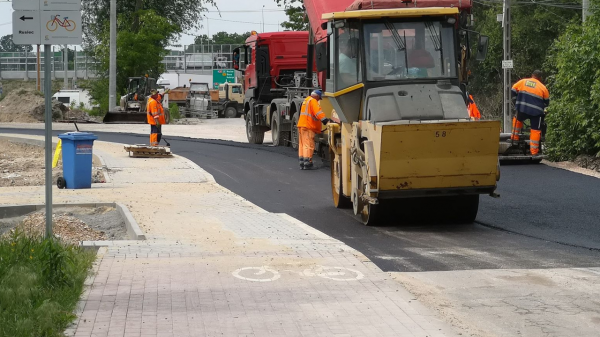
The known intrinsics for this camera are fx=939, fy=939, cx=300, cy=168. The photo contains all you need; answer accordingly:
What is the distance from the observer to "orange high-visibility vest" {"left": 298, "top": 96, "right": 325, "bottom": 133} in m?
19.5

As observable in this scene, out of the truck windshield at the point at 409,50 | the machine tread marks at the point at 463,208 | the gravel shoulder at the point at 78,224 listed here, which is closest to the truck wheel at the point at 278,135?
the gravel shoulder at the point at 78,224

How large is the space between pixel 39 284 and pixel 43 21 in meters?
3.03

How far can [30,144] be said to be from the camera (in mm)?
30797

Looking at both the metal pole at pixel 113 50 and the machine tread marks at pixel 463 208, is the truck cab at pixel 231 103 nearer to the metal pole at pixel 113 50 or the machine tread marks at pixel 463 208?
the metal pole at pixel 113 50

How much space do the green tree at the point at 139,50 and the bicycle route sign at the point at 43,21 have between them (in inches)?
1575

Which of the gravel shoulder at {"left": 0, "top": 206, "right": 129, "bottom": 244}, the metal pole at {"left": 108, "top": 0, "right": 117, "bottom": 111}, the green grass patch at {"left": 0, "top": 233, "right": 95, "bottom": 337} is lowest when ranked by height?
the gravel shoulder at {"left": 0, "top": 206, "right": 129, "bottom": 244}

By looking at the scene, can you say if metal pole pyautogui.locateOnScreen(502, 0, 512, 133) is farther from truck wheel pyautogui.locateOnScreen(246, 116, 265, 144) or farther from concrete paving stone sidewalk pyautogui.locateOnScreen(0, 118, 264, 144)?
concrete paving stone sidewalk pyautogui.locateOnScreen(0, 118, 264, 144)

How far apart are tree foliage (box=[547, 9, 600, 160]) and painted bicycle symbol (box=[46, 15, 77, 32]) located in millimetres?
12335

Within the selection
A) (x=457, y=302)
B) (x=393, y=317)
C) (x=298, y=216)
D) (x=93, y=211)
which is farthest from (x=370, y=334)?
(x=93, y=211)

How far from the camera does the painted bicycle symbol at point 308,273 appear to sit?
8.38 m

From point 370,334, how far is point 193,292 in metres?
1.93

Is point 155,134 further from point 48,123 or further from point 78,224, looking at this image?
point 48,123

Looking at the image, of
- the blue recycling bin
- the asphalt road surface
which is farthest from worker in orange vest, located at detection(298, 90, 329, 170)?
the blue recycling bin

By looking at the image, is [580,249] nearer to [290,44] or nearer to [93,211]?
[93,211]
